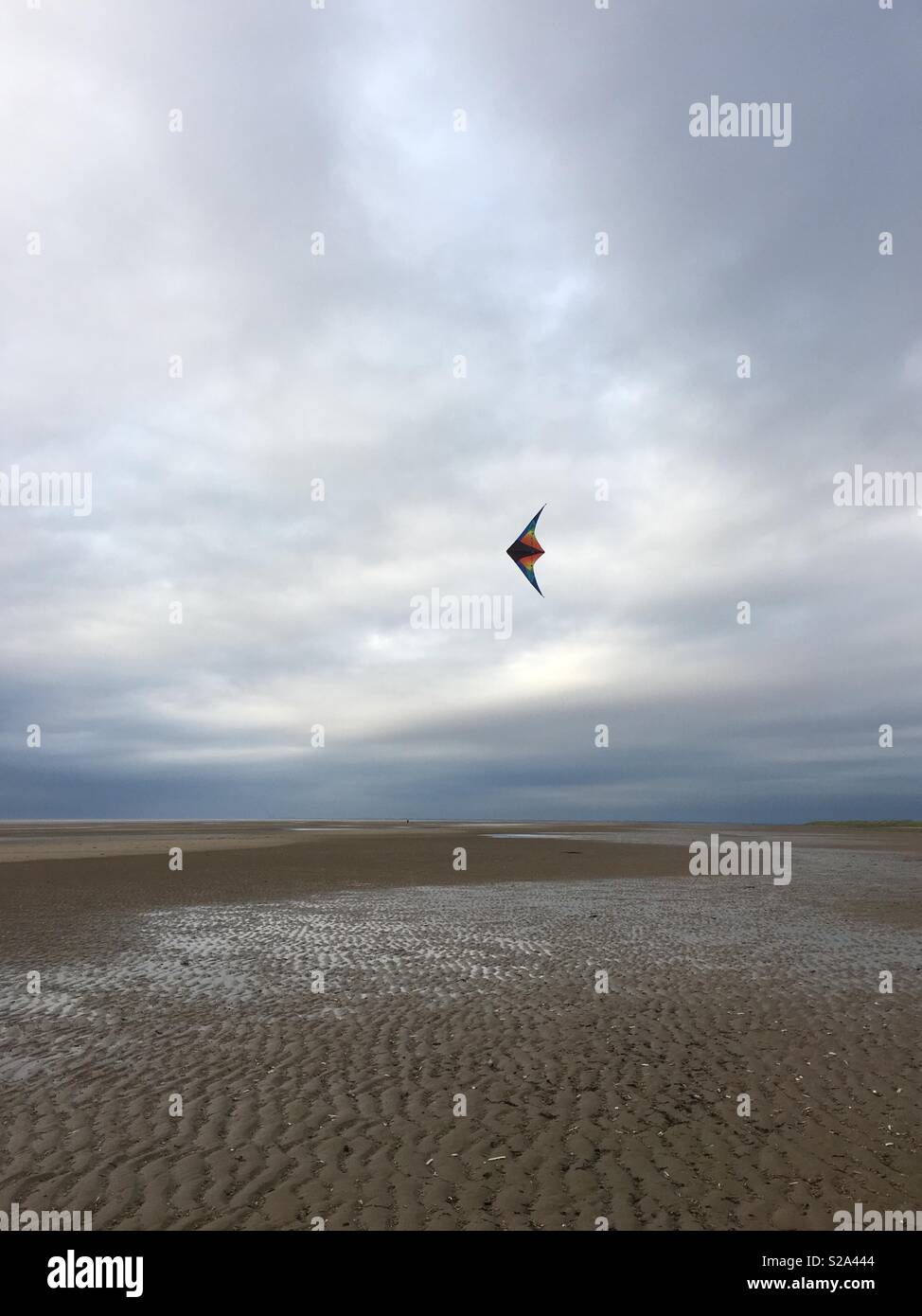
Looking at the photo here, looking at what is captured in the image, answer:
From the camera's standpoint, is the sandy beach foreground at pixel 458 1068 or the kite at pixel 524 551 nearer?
the sandy beach foreground at pixel 458 1068

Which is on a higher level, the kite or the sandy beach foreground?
the kite

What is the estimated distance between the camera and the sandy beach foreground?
22.9ft

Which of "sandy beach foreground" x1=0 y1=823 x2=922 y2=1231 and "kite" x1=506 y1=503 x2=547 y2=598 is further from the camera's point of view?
"kite" x1=506 y1=503 x2=547 y2=598

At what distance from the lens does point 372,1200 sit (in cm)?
685

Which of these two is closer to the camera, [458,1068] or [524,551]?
[458,1068]

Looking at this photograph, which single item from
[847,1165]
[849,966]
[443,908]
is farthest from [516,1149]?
[443,908]

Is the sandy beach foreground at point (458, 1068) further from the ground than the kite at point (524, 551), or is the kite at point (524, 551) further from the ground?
the kite at point (524, 551)

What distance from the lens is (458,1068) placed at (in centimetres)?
1042

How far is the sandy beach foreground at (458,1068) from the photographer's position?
6.97 metres

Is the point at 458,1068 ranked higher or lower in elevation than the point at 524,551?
lower
